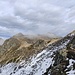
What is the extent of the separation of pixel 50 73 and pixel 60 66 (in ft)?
9.23

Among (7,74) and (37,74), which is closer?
(37,74)

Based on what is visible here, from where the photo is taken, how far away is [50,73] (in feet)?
180

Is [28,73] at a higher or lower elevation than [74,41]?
lower

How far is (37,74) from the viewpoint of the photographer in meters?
66.7

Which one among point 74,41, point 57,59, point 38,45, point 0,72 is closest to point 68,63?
point 57,59

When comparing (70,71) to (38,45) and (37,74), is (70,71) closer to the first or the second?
(37,74)

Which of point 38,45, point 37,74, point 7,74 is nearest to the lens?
point 37,74

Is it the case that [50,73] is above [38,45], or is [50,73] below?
below

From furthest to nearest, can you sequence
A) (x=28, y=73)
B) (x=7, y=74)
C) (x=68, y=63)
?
(x=7, y=74)
(x=28, y=73)
(x=68, y=63)

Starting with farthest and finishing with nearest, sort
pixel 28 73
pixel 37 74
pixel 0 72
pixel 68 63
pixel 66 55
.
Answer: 1. pixel 0 72
2. pixel 28 73
3. pixel 37 74
4. pixel 66 55
5. pixel 68 63

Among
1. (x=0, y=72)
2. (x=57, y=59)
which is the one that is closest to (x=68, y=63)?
(x=57, y=59)

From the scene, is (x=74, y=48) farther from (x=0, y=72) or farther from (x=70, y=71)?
(x=0, y=72)

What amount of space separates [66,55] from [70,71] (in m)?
8.24

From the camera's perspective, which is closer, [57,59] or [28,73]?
[57,59]
